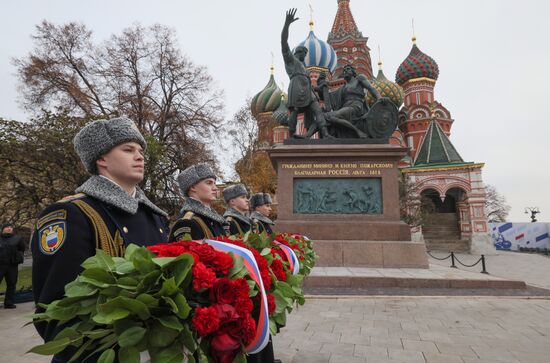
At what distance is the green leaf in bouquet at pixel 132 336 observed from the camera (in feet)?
3.55

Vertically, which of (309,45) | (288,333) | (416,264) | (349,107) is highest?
(309,45)

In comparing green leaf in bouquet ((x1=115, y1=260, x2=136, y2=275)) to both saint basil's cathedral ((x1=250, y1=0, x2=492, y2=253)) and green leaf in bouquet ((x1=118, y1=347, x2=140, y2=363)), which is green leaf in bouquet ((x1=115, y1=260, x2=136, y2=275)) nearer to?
green leaf in bouquet ((x1=118, y1=347, x2=140, y2=363))

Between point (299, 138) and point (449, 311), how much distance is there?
282 inches

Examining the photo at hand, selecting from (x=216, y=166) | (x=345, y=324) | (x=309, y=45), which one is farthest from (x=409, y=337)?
(x=309, y=45)

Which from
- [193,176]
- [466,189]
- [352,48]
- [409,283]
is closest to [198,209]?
[193,176]

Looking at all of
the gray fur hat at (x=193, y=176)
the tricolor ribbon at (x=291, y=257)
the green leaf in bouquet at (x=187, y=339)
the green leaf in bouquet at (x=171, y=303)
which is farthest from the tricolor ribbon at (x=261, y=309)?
the gray fur hat at (x=193, y=176)

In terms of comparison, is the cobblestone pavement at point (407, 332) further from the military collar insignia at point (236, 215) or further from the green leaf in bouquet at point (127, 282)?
the green leaf in bouquet at point (127, 282)

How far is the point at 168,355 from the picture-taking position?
45.1 inches

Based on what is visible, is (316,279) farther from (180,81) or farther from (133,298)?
(180,81)

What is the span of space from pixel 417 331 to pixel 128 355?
4.41 metres

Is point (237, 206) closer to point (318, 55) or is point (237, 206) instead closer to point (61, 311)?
point (61, 311)

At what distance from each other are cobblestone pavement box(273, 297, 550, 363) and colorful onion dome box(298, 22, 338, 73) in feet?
107

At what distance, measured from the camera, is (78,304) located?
3.92 feet

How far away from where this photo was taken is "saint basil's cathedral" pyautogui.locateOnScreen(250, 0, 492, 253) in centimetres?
2747
